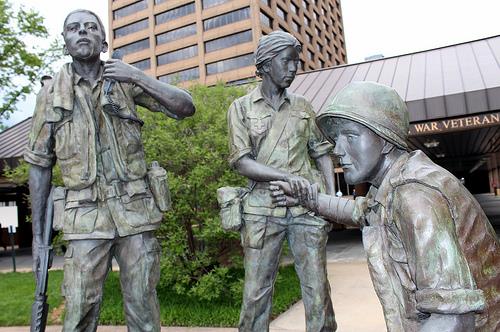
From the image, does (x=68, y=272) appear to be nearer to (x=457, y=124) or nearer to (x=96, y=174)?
(x=96, y=174)

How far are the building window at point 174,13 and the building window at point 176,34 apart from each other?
1537 mm

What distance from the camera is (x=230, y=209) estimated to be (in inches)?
120

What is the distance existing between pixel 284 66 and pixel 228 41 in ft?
149

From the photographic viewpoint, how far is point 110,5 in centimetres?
5666

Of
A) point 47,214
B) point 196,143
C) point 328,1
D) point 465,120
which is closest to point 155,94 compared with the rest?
point 47,214

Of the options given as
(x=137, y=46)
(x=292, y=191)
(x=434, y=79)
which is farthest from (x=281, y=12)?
(x=292, y=191)

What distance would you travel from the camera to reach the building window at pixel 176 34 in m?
49.2

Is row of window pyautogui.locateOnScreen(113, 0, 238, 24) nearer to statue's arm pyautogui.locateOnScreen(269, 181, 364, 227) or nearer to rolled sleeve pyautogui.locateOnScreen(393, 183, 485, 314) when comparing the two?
statue's arm pyautogui.locateOnScreen(269, 181, 364, 227)

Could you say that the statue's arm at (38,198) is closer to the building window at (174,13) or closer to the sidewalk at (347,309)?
the sidewalk at (347,309)

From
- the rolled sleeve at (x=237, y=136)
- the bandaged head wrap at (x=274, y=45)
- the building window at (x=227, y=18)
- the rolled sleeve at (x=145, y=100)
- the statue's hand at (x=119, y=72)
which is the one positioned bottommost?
the rolled sleeve at (x=237, y=136)

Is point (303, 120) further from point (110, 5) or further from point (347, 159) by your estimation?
point (110, 5)

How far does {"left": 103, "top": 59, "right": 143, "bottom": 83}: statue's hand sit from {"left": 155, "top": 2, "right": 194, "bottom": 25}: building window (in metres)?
49.8

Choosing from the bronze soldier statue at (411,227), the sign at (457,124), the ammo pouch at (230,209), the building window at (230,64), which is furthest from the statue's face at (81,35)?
the building window at (230,64)

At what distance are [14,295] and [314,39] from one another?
54842mm
